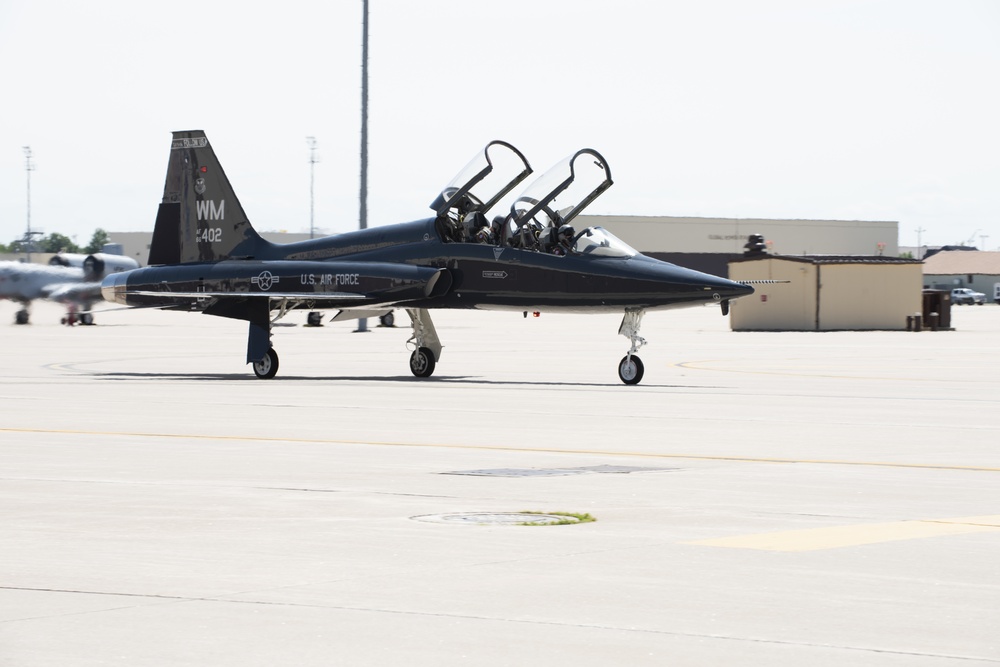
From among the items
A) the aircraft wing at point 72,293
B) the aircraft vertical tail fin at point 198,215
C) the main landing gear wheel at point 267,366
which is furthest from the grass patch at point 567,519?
the aircraft wing at point 72,293

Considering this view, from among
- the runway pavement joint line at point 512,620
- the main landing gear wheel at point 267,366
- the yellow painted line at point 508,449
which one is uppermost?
the main landing gear wheel at point 267,366

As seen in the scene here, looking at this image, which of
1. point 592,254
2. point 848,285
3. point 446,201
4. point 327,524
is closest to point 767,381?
point 592,254

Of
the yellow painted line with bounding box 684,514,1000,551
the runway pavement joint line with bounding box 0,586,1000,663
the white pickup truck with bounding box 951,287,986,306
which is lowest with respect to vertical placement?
the runway pavement joint line with bounding box 0,586,1000,663

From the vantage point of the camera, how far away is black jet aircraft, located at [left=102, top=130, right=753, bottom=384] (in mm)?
27141

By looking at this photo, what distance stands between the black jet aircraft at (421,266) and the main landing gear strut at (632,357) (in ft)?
0.08

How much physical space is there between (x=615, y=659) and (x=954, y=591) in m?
2.40

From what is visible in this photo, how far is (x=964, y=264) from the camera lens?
165625 millimetres

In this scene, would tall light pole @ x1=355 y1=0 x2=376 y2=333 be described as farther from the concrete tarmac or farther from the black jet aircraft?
the concrete tarmac

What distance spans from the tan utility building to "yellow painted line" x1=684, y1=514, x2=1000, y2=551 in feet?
166

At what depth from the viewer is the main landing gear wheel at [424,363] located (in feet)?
98.1

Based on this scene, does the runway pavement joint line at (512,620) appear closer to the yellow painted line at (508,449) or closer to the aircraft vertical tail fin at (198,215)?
the yellow painted line at (508,449)

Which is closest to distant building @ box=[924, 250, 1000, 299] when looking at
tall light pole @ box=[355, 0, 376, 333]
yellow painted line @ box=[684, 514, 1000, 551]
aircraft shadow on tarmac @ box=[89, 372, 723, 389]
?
tall light pole @ box=[355, 0, 376, 333]

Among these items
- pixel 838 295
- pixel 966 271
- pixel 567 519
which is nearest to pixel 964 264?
pixel 966 271

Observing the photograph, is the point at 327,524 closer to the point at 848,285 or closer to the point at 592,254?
the point at 592,254
